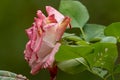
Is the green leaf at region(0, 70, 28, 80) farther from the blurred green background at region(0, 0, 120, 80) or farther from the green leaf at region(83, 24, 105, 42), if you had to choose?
the blurred green background at region(0, 0, 120, 80)

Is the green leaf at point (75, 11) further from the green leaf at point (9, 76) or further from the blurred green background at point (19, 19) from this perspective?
the blurred green background at point (19, 19)

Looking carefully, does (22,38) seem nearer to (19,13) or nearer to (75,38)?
(19,13)

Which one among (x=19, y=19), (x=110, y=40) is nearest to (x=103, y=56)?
(x=110, y=40)

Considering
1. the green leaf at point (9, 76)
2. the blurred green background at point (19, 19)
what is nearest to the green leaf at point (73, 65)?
the green leaf at point (9, 76)

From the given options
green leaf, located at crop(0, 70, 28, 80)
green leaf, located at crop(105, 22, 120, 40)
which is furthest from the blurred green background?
green leaf, located at crop(105, 22, 120, 40)

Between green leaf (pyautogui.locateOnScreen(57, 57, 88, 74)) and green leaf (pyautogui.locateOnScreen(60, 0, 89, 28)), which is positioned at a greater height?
green leaf (pyautogui.locateOnScreen(60, 0, 89, 28))

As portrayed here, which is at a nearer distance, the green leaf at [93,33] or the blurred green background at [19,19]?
the green leaf at [93,33]
